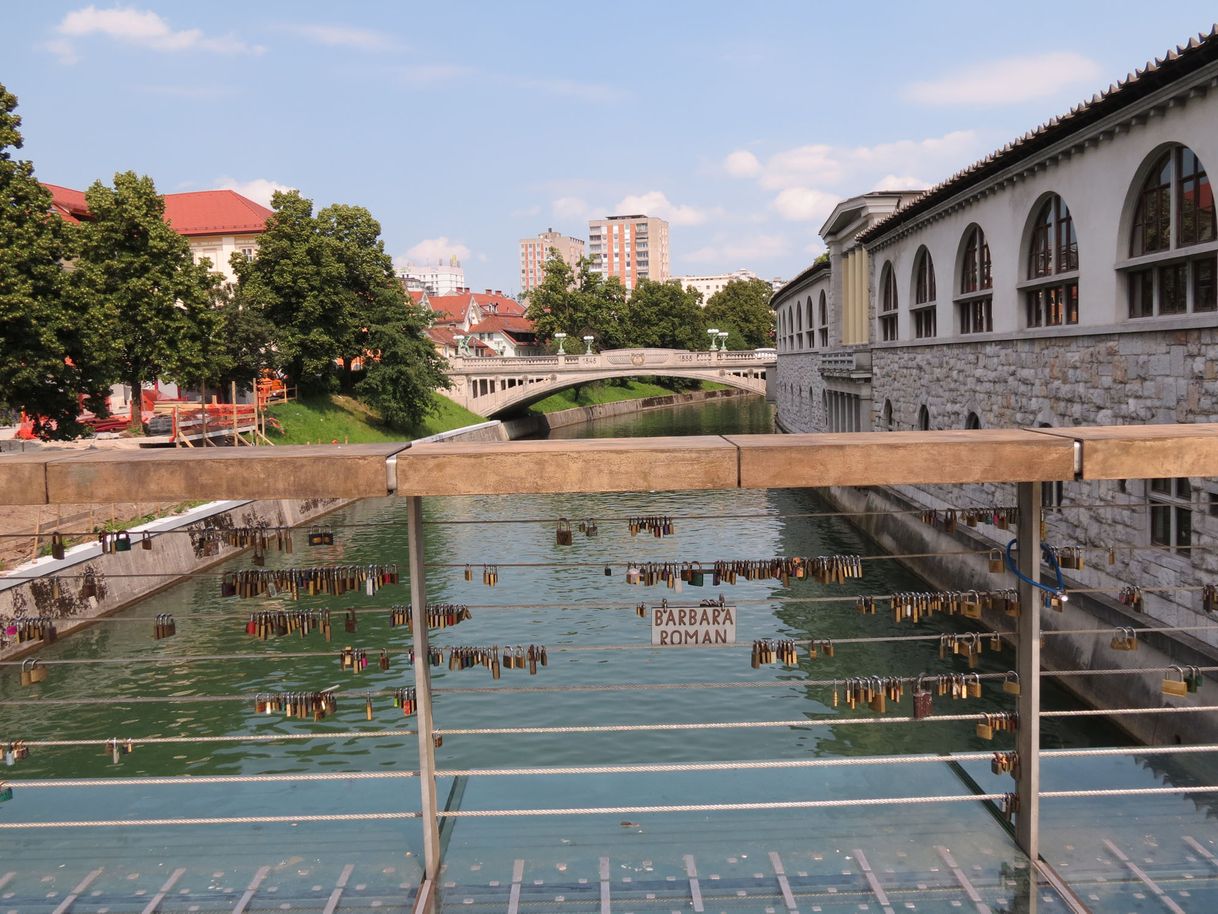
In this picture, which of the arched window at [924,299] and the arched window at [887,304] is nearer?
the arched window at [924,299]

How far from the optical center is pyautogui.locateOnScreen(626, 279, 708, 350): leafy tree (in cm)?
9775

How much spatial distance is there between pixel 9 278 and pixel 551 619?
16.4 metres

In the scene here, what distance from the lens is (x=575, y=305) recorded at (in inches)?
3632

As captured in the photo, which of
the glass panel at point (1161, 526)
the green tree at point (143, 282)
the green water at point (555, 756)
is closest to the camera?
the green water at point (555, 756)

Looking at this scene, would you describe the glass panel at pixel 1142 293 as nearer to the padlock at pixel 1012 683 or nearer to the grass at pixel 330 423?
the padlock at pixel 1012 683

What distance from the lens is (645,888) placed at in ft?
19.0

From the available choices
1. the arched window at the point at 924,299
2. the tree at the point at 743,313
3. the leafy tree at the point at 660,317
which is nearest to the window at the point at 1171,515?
the arched window at the point at 924,299

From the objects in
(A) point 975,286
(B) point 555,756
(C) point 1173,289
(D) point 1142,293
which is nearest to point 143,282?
(A) point 975,286

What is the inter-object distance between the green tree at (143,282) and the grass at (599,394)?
39232 millimetres

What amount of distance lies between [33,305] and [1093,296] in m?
24.1

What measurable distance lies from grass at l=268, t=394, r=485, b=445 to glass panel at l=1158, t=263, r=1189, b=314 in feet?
106

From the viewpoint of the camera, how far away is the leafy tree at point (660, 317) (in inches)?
3848

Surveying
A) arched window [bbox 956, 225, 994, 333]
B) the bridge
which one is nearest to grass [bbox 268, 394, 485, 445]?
the bridge

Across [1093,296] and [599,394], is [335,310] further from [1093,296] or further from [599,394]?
[599,394]
